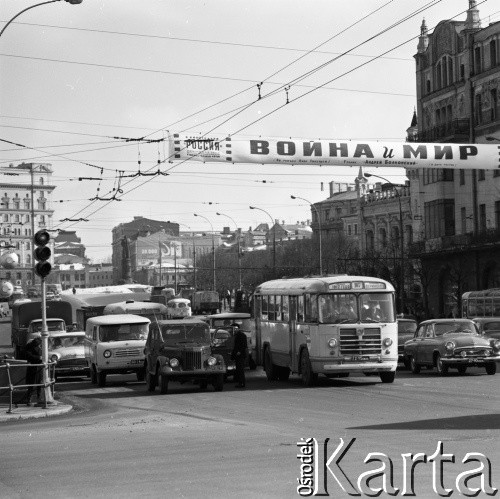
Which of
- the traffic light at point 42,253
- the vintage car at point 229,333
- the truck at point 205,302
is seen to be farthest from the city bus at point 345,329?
the truck at point 205,302

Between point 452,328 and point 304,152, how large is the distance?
6.63m

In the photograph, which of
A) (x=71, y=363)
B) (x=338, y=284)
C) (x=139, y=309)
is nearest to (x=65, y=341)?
(x=71, y=363)

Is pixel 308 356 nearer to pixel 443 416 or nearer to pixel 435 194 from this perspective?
pixel 443 416

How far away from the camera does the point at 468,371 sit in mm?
35656

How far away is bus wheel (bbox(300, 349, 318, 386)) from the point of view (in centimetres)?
2894

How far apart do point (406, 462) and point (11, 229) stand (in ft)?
436

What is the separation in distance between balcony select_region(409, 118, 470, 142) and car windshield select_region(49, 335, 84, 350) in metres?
37.2

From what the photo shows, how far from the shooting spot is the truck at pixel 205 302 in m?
100

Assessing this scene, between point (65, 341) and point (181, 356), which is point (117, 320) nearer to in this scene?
point (65, 341)

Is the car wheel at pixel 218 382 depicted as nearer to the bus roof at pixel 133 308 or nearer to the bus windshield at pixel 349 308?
the bus windshield at pixel 349 308

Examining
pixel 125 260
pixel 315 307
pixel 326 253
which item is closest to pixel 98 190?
pixel 315 307

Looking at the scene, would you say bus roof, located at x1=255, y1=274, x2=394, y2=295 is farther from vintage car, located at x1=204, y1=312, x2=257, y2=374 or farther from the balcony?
the balcony

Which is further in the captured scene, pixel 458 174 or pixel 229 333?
pixel 458 174

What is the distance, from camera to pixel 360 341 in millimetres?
28438
